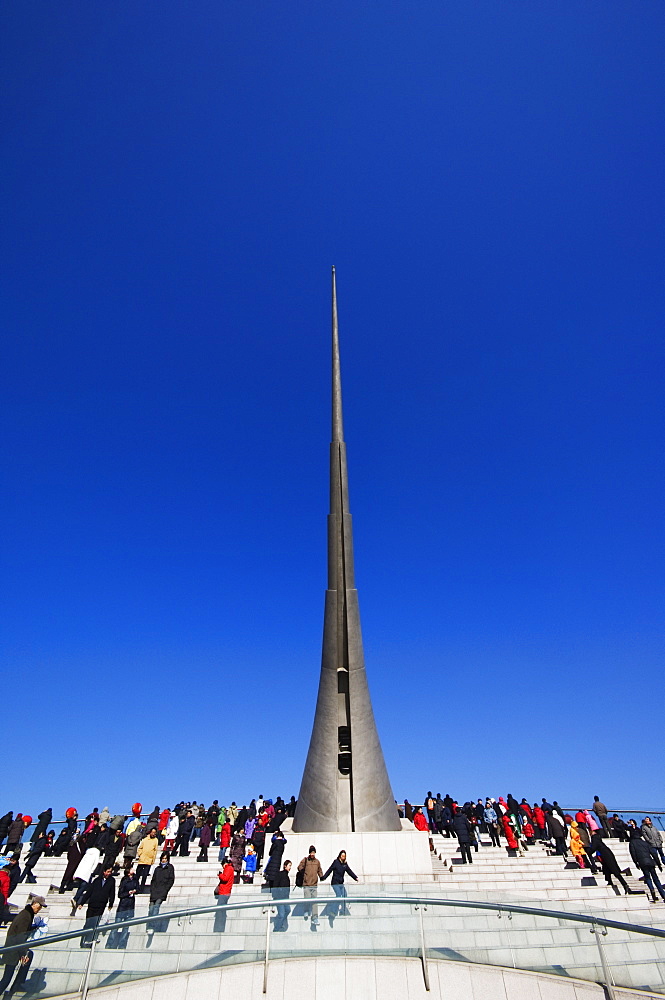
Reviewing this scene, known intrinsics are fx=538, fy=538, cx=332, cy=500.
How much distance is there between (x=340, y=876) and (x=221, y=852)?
431 centimetres

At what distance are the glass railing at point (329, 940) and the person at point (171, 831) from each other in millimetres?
6903

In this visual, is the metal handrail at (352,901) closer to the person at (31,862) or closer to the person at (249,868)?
the person at (249,868)

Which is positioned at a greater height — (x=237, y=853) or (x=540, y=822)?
(x=540, y=822)

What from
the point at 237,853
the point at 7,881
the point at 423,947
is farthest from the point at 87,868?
the point at 423,947

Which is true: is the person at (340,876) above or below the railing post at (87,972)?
above

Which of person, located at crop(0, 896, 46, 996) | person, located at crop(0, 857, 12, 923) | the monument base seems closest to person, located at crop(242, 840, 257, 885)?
the monument base

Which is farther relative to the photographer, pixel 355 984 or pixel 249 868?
pixel 249 868

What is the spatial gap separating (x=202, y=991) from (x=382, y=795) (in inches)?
332

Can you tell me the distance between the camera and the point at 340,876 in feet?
30.4

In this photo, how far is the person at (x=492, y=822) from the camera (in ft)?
44.6

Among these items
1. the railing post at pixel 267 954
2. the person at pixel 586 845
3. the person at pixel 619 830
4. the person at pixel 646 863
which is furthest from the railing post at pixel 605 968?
the person at pixel 619 830

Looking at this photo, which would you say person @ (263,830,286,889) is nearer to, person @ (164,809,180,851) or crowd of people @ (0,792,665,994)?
crowd of people @ (0,792,665,994)

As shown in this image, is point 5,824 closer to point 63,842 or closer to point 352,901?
point 63,842

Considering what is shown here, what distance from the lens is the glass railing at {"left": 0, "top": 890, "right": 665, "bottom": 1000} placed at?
5.87 meters
